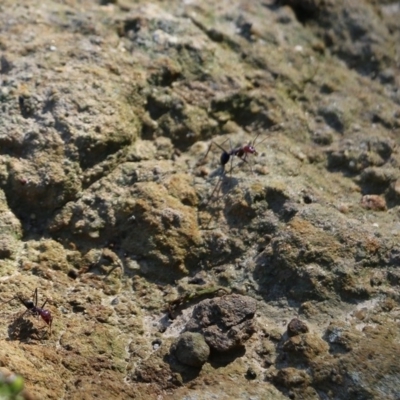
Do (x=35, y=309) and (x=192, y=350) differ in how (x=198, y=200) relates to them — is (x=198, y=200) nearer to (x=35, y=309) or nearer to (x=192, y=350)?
(x=192, y=350)

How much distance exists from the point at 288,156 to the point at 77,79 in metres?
1.37

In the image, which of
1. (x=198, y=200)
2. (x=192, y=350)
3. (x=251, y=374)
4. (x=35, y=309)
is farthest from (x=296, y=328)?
(x=35, y=309)

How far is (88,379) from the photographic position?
292 cm

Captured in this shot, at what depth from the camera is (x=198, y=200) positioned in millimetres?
3754

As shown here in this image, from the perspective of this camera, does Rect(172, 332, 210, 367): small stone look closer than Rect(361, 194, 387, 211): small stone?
Yes

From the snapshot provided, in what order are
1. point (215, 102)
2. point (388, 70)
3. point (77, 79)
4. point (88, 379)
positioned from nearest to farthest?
1. point (88, 379)
2. point (77, 79)
3. point (215, 102)
4. point (388, 70)

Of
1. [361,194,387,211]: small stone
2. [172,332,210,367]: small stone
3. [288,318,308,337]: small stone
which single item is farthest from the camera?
[361,194,387,211]: small stone

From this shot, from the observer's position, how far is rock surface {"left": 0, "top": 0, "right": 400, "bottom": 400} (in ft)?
9.95

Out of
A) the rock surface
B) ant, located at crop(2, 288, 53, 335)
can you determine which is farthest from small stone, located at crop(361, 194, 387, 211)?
ant, located at crop(2, 288, 53, 335)

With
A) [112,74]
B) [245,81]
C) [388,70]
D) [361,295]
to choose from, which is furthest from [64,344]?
[388,70]

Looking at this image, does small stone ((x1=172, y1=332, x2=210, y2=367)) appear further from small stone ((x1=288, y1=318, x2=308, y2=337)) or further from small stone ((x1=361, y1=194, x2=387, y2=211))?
small stone ((x1=361, y1=194, x2=387, y2=211))

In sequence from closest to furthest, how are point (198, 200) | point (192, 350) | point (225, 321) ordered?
1. point (192, 350)
2. point (225, 321)
3. point (198, 200)

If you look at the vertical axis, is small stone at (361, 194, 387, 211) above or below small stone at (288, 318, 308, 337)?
above

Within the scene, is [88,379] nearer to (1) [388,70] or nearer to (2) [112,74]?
(2) [112,74]
